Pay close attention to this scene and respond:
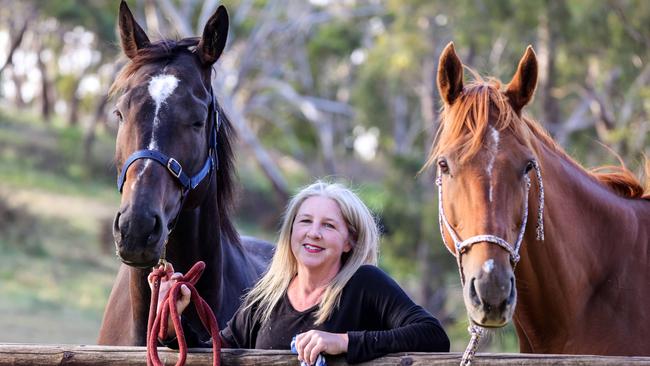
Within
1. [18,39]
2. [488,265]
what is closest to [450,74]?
[488,265]

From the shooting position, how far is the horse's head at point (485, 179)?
11.0ft

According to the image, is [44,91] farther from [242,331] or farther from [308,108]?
[242,331]

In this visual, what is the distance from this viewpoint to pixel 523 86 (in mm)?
3895

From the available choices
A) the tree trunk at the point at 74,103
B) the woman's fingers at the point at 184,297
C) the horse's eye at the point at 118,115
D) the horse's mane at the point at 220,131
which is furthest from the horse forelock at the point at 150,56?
the tree trunk at the point at 74,103

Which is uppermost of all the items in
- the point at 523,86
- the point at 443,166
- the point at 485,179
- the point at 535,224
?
the point at 523,86

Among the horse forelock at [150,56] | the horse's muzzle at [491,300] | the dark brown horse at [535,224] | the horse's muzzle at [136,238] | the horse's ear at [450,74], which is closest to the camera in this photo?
the horse's muzzle at [491,300]

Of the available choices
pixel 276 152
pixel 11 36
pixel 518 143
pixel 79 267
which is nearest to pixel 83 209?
pixel 79 267

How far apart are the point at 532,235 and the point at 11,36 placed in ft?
100

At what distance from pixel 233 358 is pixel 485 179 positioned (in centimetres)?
115

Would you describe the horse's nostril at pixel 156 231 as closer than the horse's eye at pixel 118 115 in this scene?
Yes

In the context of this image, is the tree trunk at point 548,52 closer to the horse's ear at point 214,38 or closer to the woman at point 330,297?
the horse's ear at point 214,38

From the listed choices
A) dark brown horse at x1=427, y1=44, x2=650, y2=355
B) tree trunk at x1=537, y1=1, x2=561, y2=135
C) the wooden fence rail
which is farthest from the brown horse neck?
tree trunk at x1=537, y1=1, x2=561, y2=135

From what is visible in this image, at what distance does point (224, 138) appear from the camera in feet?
16.4

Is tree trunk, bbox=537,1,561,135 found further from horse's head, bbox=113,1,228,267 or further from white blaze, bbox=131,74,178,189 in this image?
white blaze, bbox=131,74,178,189
